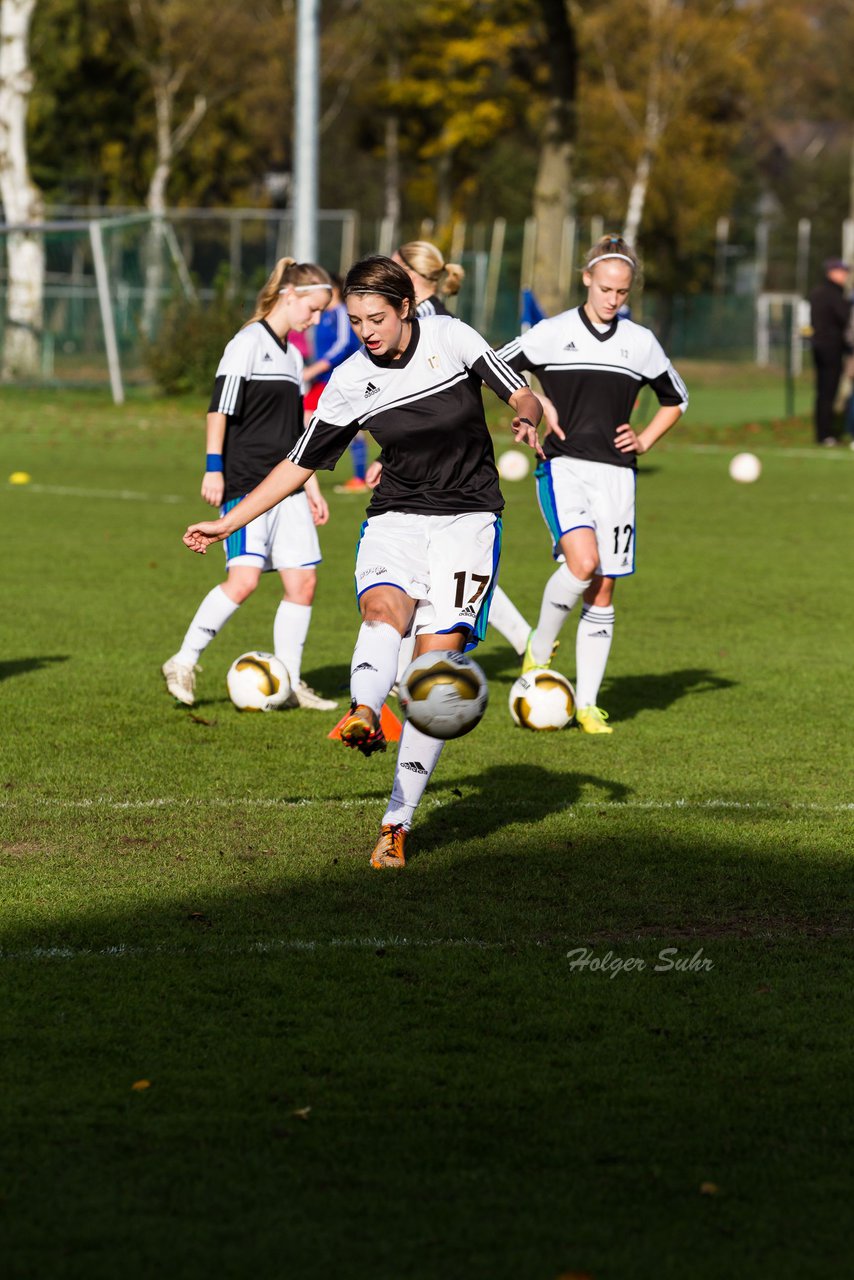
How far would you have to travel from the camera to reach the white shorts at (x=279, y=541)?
8.94 metres

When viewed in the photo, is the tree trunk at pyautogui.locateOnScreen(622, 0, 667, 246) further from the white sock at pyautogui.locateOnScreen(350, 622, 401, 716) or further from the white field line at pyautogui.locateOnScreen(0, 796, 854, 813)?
the white sock at pyautogui.locateOnScreen(350, 622, 401, 716)

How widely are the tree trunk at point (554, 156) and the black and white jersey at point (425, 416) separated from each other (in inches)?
986

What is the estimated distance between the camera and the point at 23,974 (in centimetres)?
502

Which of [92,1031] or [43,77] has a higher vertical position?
[43,77]

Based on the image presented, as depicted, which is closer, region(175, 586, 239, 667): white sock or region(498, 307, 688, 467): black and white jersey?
region(498, 307, 688, 467): black and white jersey

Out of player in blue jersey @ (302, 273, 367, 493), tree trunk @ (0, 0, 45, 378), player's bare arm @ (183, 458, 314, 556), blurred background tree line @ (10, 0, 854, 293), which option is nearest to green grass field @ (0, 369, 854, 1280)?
player's bare arm @ (183, 458, 314, 556)

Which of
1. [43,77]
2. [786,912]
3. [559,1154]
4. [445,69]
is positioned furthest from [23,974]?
[445,69]

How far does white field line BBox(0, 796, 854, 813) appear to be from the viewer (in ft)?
23.0

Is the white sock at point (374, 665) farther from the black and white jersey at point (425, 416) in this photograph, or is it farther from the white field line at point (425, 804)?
the white field line at point (425, 804)

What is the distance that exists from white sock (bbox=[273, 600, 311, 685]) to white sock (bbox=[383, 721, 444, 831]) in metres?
2.95

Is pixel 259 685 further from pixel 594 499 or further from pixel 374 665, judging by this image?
pixel 374 665

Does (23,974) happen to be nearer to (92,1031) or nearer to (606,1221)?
(92,1031)

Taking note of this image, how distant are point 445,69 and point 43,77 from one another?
48.5 feet

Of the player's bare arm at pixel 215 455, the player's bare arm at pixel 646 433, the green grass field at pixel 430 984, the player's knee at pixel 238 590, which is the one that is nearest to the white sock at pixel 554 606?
the green grass field at pixel 430 984
